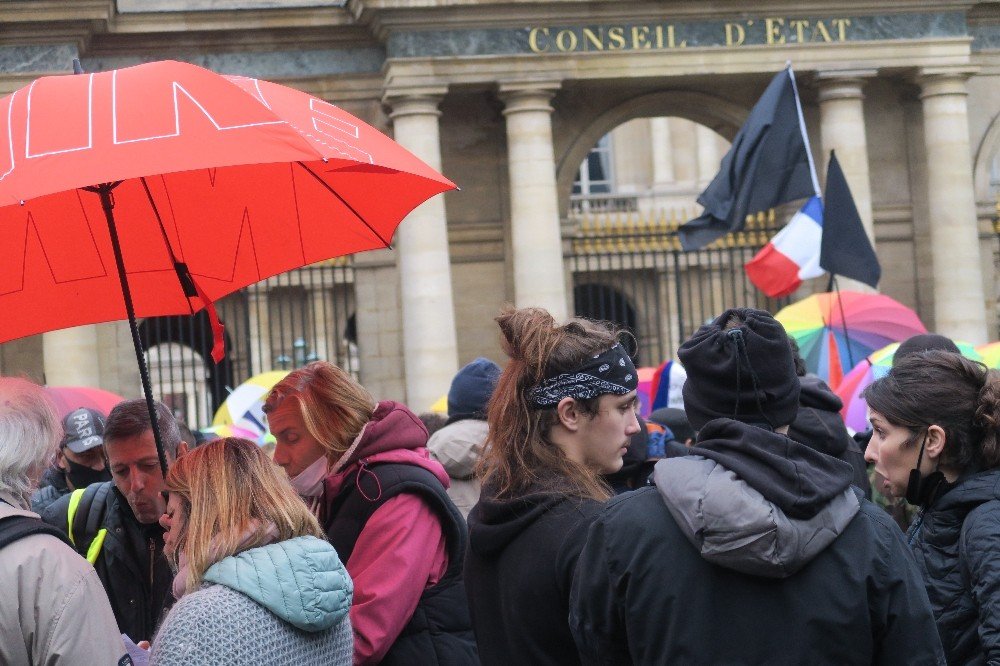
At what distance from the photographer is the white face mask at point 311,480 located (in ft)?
13.8

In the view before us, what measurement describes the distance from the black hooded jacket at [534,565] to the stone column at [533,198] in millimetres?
15690

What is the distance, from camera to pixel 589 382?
133 inches

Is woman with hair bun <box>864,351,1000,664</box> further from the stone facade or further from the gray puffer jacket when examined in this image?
the stone facade

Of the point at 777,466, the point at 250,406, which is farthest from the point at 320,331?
the point at 777,466

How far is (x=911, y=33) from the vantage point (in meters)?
20.0

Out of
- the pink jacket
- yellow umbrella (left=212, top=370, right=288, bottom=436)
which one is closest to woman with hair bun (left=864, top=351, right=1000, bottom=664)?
the pink jacket

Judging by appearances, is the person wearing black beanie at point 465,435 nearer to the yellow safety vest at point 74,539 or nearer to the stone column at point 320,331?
the yellow safety vest at point 74,539

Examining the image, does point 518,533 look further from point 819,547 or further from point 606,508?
point 819,547

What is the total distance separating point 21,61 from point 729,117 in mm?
9507

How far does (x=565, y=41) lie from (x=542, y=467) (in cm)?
1647

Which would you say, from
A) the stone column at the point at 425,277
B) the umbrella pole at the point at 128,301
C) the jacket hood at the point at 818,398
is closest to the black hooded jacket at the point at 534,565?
the umbrella pole at the point at 128,301

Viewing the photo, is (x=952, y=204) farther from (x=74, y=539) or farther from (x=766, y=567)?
(x=766, y=567)

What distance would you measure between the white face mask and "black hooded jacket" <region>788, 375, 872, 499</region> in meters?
1.83

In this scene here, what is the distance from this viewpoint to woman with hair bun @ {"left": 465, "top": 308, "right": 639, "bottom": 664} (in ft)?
10.9
